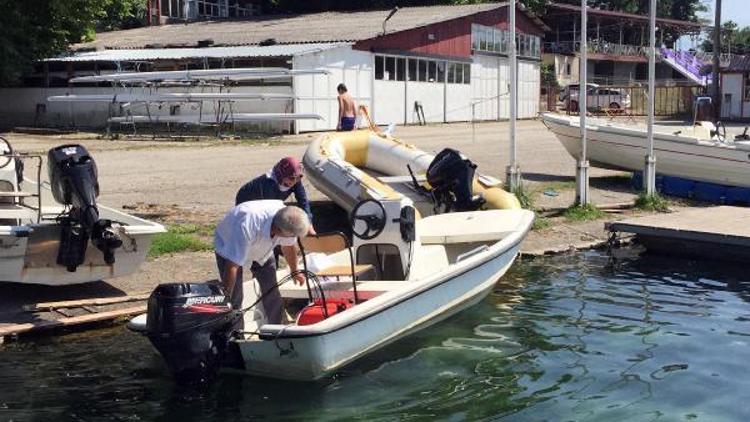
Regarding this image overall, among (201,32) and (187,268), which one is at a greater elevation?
(201,32)

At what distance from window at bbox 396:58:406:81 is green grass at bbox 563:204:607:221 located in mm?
20875

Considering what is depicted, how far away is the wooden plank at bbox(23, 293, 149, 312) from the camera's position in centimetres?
909

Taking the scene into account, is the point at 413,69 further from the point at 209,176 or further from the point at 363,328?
the point at 363,328

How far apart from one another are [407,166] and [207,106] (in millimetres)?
17189

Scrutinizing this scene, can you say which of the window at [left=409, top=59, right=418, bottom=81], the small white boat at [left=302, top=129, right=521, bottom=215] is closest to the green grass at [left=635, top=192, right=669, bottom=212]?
the small white boat at [left=302, top=129, right=521, bottom=215]

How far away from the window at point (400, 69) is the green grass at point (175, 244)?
24.3 meters

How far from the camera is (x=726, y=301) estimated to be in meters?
10.5

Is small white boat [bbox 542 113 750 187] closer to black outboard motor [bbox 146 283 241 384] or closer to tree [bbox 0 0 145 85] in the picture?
black outboard motor [bbox 146 283 241 384]

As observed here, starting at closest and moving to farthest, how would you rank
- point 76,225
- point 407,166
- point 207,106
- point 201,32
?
point 76,225 → point 407,166 → point 207,106 → point 201,32

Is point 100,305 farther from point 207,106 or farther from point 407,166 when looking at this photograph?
point 207,106

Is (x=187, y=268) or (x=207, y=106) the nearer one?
(x=187, y=268)

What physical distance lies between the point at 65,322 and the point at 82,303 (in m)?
0.57

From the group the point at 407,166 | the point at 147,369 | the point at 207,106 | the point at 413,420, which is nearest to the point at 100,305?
the point at 147,369

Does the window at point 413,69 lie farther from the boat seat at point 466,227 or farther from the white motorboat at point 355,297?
the boat seat at point 466,227
